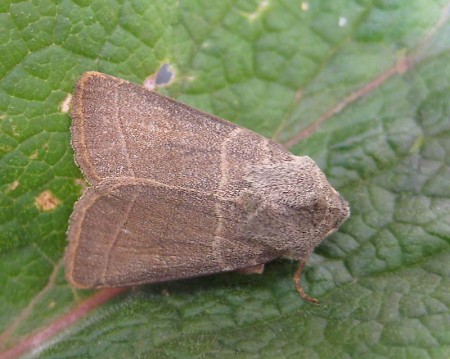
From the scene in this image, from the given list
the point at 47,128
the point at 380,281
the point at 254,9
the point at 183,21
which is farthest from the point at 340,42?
the point at 47,128

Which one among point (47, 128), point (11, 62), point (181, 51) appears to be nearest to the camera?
point (11, 62)

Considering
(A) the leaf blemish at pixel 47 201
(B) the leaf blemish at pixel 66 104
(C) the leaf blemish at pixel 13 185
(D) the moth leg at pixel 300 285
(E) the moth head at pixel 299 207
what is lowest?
(A) the leaf blemish at pixel 47 201

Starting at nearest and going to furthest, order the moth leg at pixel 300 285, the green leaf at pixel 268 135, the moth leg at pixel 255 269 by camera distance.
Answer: the green leaf at pixel 268 135 → the moth leg at pixel 300 285 → the moth leg at pixel 255 269

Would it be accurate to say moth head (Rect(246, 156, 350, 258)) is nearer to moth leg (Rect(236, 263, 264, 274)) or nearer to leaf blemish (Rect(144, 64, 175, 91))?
moth leg (Rect(236, 263, 264, 274))

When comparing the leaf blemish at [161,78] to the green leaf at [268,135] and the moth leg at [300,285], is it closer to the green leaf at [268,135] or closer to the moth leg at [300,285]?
the green leaf at [268,135]

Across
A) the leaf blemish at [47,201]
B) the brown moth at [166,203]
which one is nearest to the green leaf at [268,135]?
the leaf blemish at [47,201]

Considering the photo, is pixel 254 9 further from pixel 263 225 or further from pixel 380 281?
pixel 380 281

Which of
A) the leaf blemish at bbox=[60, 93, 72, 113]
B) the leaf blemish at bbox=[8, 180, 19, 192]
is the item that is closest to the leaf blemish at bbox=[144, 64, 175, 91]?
the leaf blemish at bbox=[60, 93, 72, 113]
